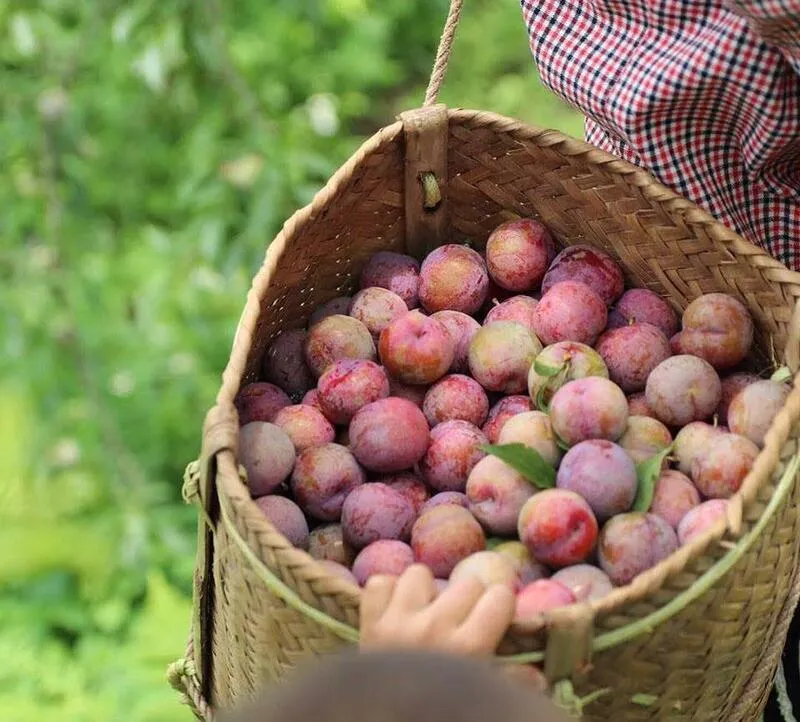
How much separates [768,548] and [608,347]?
31 cm

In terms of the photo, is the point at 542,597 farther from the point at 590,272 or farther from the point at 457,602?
the point at 590,272

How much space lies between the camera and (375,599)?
2.47 feet

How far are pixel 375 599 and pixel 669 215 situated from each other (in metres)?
0.57

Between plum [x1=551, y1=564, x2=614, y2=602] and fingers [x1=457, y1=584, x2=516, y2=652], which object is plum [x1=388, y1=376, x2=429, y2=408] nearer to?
plum [x1=551, y1=564, x2=614, y2=602]

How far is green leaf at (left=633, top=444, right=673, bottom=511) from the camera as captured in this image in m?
0.96

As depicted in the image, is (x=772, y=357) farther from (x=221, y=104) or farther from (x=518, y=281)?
(x=221, y=104)

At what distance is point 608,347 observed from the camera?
3.73ft

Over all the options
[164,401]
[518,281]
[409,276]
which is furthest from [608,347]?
[164,401]

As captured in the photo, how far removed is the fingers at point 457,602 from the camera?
2.38ft

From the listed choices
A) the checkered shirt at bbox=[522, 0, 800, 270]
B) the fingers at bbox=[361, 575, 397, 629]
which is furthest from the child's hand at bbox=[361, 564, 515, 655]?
the checkered shirt at bbox=[522, 0, 800, 270]

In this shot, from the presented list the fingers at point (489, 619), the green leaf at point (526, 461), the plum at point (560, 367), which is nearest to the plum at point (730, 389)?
the plum at point (560, 367)

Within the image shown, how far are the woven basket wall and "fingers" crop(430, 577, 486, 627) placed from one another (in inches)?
1.8

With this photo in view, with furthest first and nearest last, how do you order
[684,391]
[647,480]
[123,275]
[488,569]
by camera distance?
[123,275], [684,391], [647,480], [488,569]

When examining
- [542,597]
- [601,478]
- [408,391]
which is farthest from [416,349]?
[542,597]
